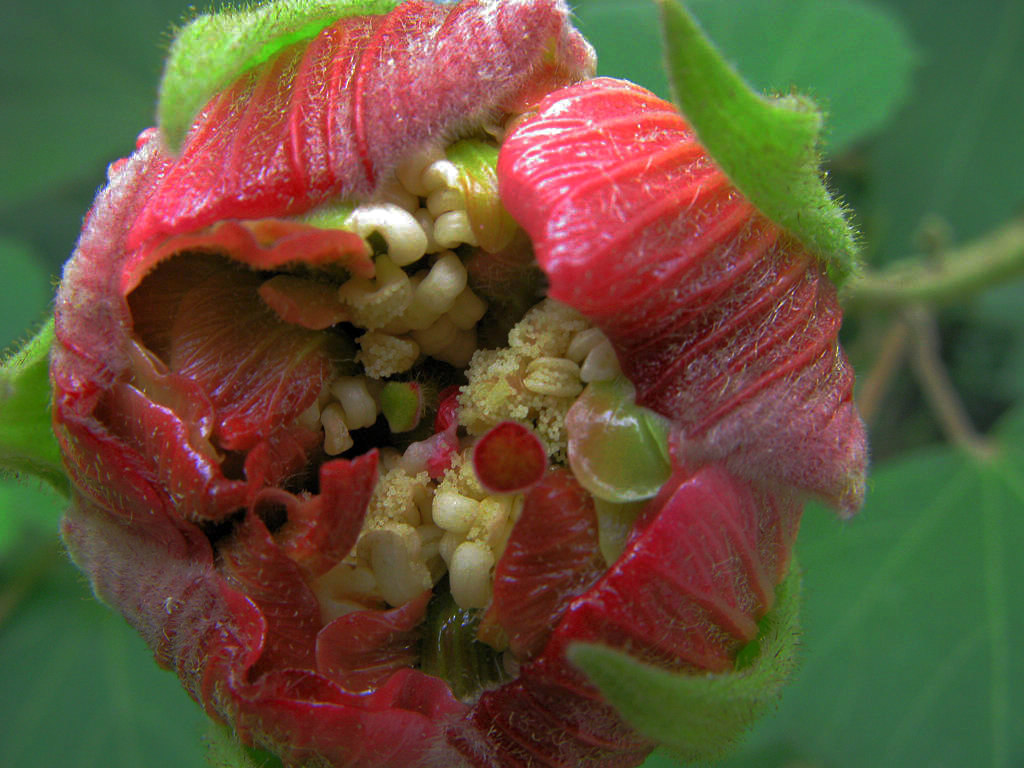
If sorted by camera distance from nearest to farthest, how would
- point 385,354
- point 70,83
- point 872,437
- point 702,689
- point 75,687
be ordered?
point 702,689
point 385,354
point 75,687
point 70,83
point 872,437

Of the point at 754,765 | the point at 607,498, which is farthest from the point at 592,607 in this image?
the point at 754,765

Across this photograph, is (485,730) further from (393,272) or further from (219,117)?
(219,117)

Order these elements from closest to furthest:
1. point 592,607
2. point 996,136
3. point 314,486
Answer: point 592,607 < point 314,486 < point 996,136

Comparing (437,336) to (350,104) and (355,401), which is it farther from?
(350,104)

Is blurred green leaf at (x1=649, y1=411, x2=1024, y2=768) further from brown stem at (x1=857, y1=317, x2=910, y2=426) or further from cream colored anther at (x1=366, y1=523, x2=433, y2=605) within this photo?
cream colored anther at (x1=366, y1=523, x2=433, y2=605)

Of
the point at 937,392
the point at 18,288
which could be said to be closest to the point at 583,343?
the point at 937,392

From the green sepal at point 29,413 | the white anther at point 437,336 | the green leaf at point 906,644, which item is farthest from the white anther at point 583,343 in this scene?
the green leaf at point 906,644
